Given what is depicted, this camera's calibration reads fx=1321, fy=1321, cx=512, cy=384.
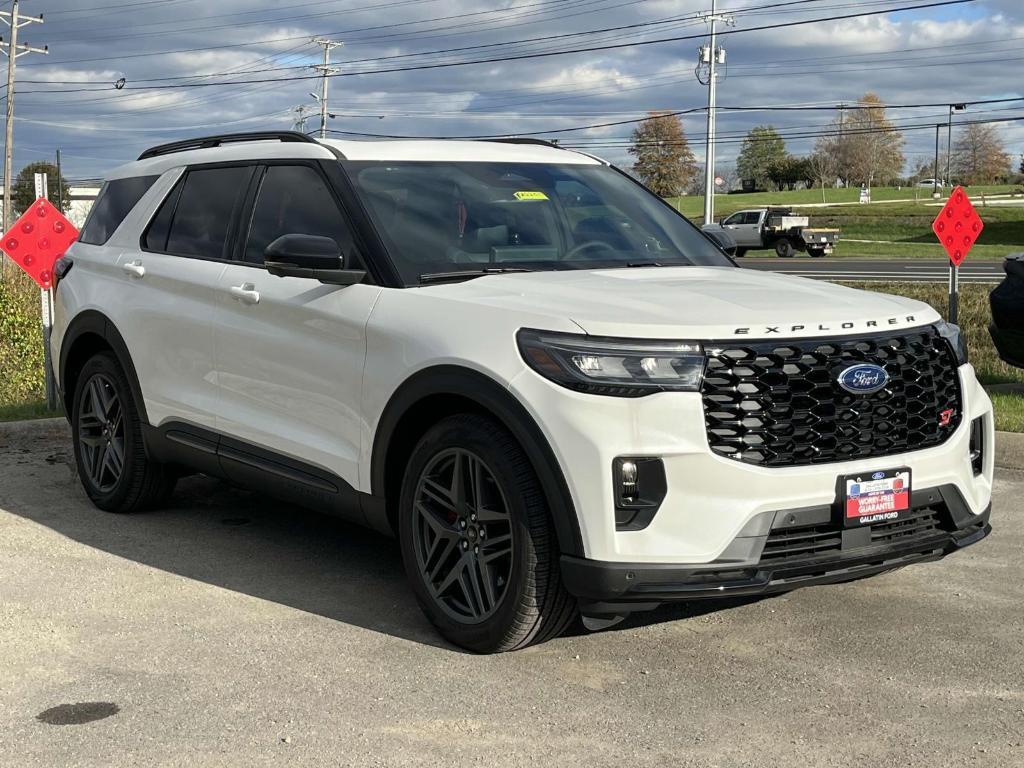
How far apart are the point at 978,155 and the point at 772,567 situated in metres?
143

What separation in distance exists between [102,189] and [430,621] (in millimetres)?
3896

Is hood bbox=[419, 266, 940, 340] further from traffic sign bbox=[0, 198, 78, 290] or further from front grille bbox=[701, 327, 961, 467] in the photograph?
traffic sign bbox=[0, 198, 78, 290]

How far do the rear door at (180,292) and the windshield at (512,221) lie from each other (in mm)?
1030

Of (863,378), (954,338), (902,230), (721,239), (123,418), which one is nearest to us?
(863,378)

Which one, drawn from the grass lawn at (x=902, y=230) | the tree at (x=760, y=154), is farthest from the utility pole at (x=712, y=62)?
the tree at (x=760, y=154)

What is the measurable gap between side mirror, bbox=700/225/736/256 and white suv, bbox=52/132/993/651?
Result: 0.06 meters

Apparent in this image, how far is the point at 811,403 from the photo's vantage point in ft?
14.1

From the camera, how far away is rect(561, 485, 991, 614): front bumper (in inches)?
166

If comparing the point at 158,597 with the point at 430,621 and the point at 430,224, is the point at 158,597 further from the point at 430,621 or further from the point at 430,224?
the point at 430,224

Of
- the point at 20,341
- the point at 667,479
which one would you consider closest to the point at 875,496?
the point at 667,479

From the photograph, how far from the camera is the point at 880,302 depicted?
4.83 m

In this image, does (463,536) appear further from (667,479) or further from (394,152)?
(394,152)

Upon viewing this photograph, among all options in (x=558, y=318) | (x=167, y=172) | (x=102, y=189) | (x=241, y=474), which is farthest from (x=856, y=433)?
(x=102, y=189)

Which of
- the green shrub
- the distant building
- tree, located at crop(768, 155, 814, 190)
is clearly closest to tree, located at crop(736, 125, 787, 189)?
tree, located at crop(768, 155, 814, 190)
